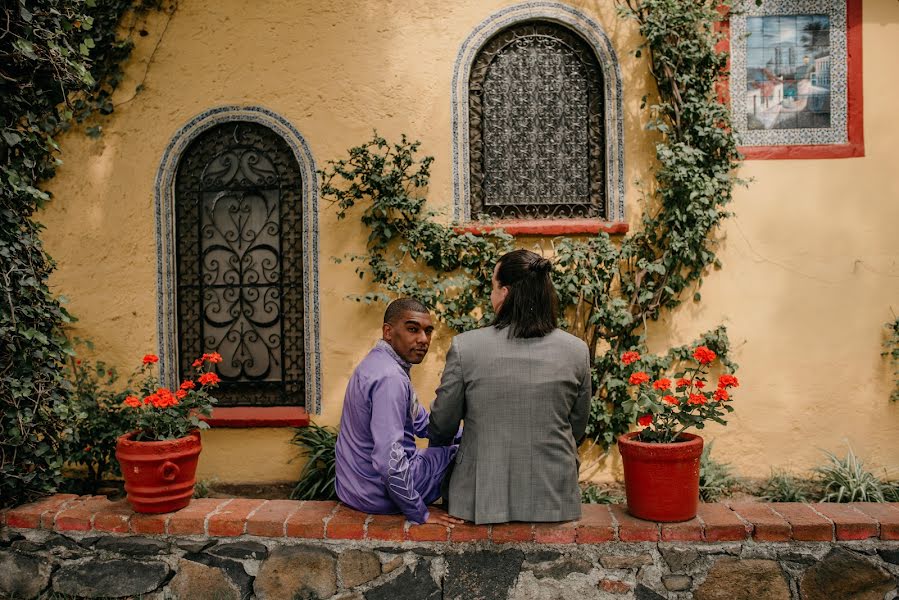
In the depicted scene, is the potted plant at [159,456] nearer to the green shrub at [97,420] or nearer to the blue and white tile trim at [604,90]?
the green shrub at [97,420]

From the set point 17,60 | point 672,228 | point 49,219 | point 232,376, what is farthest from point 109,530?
point 672,228

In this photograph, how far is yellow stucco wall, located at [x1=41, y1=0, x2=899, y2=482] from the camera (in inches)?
184

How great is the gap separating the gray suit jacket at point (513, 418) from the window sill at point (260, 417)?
6.94ft

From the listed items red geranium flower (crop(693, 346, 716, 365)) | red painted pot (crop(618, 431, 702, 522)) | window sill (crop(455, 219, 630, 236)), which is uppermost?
window sill (crop(455, 219, 630, 236))

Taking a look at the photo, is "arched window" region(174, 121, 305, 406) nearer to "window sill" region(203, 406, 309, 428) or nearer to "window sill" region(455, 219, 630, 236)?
"window sill" region(203, 406, 309, 428)

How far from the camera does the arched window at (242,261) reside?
5.11 m

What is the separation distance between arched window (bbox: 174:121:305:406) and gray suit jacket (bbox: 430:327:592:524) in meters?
2.38

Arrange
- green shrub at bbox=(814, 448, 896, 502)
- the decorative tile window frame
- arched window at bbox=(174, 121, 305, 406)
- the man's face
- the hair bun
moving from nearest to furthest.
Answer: the hair bun < the man's face < green shrub at bbox=(814, 448, 896, 502) < the decorative tile window frame < arched window at bbox=(174, 121, 305, 406)

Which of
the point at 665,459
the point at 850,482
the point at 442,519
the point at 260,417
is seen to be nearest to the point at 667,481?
the point at 665,459

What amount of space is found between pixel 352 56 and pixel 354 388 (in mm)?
2846

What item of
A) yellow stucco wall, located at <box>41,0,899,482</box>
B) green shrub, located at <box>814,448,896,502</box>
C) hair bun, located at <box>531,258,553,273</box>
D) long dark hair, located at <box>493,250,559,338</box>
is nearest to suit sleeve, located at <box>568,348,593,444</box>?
long dark hair, located at <box>493,250,559,338</box>

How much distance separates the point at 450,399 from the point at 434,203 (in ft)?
7.25

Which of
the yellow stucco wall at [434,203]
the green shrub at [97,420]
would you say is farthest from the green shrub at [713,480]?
the green shrub at [97,420]

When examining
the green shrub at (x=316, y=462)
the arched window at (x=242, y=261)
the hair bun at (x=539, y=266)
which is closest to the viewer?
the hair bun at (x=539, y=266)
